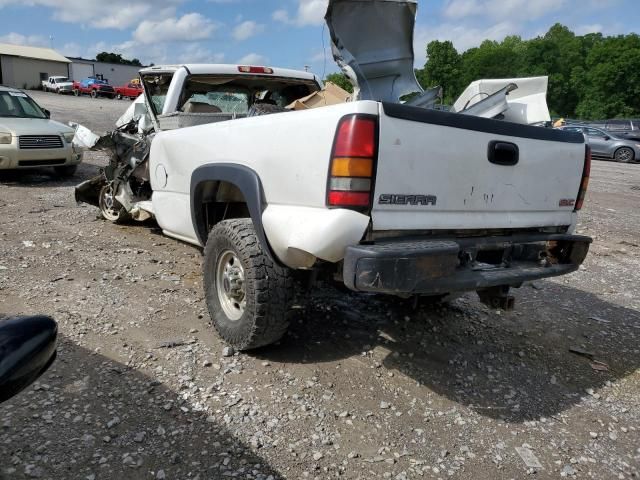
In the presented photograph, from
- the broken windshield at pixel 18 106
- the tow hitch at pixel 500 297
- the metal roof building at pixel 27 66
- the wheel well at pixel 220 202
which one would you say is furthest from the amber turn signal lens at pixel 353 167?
the metal roof building at pixel 27 66

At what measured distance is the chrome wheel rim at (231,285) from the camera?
10.8 ft

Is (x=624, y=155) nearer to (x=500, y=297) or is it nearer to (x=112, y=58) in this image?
(x=500, y=297)

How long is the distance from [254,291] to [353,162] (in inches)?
40.9

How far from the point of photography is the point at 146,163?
5504 millimetres

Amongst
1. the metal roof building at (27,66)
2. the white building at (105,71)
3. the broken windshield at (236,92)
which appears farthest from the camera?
the white building at (105,71)

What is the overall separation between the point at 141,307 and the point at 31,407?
1.45 meters

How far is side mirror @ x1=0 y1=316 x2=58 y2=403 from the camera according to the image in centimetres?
132

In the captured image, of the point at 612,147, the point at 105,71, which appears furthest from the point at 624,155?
the point at 105,71

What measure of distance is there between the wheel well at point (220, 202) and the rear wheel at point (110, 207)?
288 centimetres

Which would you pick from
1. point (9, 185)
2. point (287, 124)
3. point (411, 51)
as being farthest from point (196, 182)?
point (9, 185)

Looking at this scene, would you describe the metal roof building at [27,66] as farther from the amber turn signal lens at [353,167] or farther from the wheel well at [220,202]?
the amber turn signal lens at [353,167]

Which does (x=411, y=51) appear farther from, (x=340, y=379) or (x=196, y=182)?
(x=340, y=379)

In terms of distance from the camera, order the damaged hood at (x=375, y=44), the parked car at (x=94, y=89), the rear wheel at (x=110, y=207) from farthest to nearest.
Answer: the parked car at (x=94, y=89)
the rear wheel at (x=110, y=207)
the damaged hood at (x=375, y=44)

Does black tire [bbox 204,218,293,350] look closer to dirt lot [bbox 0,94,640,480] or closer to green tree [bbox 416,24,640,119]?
dirt lot [bbox 0,94,640,480]
